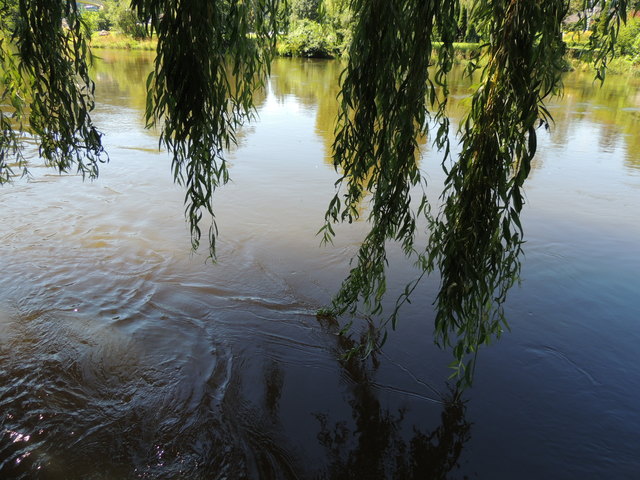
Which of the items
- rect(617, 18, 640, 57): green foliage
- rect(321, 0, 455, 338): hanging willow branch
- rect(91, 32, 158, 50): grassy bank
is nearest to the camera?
rect(321, 0, 455, 338): hanging willow branch

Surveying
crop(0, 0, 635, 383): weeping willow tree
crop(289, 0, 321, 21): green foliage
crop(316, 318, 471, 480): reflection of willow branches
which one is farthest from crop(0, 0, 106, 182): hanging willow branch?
crop(316, 318, 471, 480): reflection of willow branches

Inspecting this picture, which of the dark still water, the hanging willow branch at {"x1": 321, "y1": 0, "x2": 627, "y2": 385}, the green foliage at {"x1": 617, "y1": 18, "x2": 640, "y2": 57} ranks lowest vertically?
the dark still water

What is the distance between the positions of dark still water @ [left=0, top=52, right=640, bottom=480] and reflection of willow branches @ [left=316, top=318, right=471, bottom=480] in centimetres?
1

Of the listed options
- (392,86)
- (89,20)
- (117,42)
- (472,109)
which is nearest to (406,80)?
(392,86)

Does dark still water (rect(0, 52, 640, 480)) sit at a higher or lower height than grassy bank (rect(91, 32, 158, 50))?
lower

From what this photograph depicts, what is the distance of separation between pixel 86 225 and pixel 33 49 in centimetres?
435

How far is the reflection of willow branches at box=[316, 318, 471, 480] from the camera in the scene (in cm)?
309

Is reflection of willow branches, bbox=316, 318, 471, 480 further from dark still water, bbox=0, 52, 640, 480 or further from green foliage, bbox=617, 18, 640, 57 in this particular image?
green foliage, bbox=617, 18, 640, 57

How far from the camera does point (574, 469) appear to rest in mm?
3213

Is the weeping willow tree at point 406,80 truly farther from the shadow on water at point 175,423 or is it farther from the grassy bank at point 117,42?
the grassy bank at point 117,42

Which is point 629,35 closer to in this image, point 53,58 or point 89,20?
point 89,20

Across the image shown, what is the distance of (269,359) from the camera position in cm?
404

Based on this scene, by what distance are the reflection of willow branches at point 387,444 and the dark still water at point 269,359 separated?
0.04 feet

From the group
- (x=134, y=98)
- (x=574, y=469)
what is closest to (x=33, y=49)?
(x=574, y=469)
